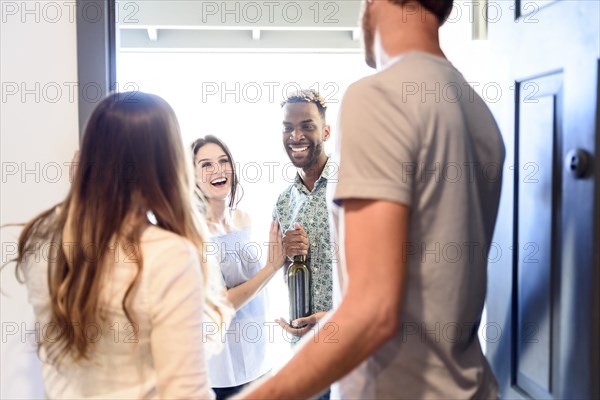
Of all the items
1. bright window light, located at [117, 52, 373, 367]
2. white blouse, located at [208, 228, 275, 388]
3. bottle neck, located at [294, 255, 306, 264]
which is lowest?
white blouse, located at [208, 228, 275, 388]

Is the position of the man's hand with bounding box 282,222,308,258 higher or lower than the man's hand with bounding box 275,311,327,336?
higher

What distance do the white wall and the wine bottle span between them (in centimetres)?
93

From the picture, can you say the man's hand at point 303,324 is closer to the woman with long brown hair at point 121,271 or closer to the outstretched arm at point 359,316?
the woman with long brown hair at point 121,271

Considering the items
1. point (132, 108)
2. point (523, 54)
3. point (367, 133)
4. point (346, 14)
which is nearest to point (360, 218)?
point (367, 133)

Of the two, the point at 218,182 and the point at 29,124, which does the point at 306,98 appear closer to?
the point at 218,182

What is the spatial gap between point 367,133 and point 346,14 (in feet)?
10.5

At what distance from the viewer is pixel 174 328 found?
0.93m

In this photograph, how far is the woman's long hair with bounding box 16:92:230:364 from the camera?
0.95 meters

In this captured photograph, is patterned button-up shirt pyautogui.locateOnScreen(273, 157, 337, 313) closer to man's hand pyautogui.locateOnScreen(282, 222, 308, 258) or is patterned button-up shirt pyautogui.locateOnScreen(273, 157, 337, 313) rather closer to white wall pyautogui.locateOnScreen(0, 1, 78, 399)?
man's hand pyautogui.locateOnScreen(282, 222, 308, 258)

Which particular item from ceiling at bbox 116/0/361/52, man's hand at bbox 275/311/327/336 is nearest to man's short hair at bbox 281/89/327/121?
man's hand at bbox 275/311/327/336

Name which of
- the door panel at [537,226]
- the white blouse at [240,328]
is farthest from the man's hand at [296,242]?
the door panel at [537,226]

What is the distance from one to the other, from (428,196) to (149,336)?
0.48 metres

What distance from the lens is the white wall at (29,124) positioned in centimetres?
A: 138

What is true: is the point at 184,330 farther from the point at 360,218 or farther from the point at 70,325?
the point at 360,218
